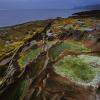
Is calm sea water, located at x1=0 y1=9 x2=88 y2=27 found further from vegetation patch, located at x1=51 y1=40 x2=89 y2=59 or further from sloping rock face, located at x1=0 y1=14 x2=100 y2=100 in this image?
sloping rock face, located at x1=0 y1=14 x2=100 y2=100

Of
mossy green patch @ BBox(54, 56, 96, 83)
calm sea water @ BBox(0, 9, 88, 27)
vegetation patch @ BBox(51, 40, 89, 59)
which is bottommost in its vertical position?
calm sea water @ BBox(0, 9, 88, 27)

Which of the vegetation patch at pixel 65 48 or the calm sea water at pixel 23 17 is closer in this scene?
the vegetation patch at pixel 65 48

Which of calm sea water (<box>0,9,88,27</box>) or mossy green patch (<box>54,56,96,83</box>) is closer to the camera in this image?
mossy green patch (<box>54,56,96,83</box>)

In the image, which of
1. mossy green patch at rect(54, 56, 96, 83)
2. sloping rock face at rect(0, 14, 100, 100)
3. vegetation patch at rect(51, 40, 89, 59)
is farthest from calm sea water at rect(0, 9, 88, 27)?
mossy green patch at rect(54, 56, 96, 83)

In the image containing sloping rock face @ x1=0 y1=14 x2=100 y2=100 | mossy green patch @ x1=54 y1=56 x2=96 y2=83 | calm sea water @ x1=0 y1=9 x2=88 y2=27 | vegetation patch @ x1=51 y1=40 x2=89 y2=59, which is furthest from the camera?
calm sea water @ x1=0 y1=9 x2=88 y2=27

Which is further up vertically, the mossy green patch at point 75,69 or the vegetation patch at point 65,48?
the mossy green patch at point 75,69

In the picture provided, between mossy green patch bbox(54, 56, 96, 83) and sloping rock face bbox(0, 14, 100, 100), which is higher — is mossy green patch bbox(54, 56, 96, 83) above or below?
above

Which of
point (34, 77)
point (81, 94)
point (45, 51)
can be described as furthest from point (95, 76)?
point (45, 51)

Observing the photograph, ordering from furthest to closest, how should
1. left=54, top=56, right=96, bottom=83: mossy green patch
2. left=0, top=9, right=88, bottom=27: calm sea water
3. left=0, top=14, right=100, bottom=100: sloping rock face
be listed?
left=0, top=9, right=88, bottom=27: calm sea water → left=54, top=56, right=96, bottom=83: mossy green patch → left=0, top=14, right=100, bottom=100: sloping rock face

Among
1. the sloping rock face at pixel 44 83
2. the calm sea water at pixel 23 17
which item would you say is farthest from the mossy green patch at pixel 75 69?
the calm sea water at pixel 23 17

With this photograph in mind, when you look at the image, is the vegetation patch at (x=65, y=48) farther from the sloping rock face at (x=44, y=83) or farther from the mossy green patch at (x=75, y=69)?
the mossy green patch at (x=75, y=69)
